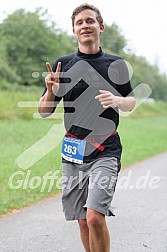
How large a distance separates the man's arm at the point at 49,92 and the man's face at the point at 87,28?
0.96 ft

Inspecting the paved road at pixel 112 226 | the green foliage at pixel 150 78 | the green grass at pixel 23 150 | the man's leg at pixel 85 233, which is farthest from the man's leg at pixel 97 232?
the green foliage at pixel 150 78

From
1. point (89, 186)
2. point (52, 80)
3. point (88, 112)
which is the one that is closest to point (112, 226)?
point (89, 186)

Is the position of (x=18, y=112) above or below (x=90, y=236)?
A: below

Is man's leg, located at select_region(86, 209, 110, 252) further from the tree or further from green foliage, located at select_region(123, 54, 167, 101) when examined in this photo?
green foliage, located at select_region(123, 54, 167, 101)

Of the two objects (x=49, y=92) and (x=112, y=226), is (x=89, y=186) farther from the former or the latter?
(x=112, y=226)

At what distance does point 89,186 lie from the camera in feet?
11.8

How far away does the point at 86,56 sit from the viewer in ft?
12.4

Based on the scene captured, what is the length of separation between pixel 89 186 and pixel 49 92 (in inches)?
33.1

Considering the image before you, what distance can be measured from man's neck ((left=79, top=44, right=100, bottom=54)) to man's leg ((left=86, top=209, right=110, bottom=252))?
1298 millimetres

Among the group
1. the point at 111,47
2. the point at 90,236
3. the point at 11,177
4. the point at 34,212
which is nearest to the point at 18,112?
the point at 11,177

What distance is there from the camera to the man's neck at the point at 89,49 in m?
3.77

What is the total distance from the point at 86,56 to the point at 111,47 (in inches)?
1558

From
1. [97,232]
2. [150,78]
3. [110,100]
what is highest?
[110,100]

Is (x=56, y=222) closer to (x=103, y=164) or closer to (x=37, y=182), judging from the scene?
(x=103, y=164)
